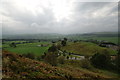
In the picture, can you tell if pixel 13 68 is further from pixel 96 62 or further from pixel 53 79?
pixel 96 62

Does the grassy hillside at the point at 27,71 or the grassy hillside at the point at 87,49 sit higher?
the grassy hillside at the point at 27,71

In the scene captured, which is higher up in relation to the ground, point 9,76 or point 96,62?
point 9,76

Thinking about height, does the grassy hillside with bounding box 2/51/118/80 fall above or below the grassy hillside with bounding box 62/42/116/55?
above

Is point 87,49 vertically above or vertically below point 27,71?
below

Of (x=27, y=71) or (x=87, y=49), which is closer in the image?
(x=27, y=71)

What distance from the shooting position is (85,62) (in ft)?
70.4

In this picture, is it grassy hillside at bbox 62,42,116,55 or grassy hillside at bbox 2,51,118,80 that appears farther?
grassy hillside at bbox 62,42,116,55

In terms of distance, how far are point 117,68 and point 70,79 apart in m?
25.0

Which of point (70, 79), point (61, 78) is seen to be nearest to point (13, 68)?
point (61, 78)

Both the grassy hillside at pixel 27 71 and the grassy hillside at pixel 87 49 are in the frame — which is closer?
the grassy hillside at pixel 27 71

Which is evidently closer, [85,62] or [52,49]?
[85,62]

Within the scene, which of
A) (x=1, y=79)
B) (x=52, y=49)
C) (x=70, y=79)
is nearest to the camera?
(x=1, y=79)

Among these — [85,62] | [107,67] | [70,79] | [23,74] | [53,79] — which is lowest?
[107,67]

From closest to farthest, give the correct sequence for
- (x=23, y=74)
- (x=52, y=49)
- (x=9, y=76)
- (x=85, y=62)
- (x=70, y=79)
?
(x=9, y=76), (x=23, y=74), (x=70, y=79), (x=85, y=62), (x=52, y=49)
